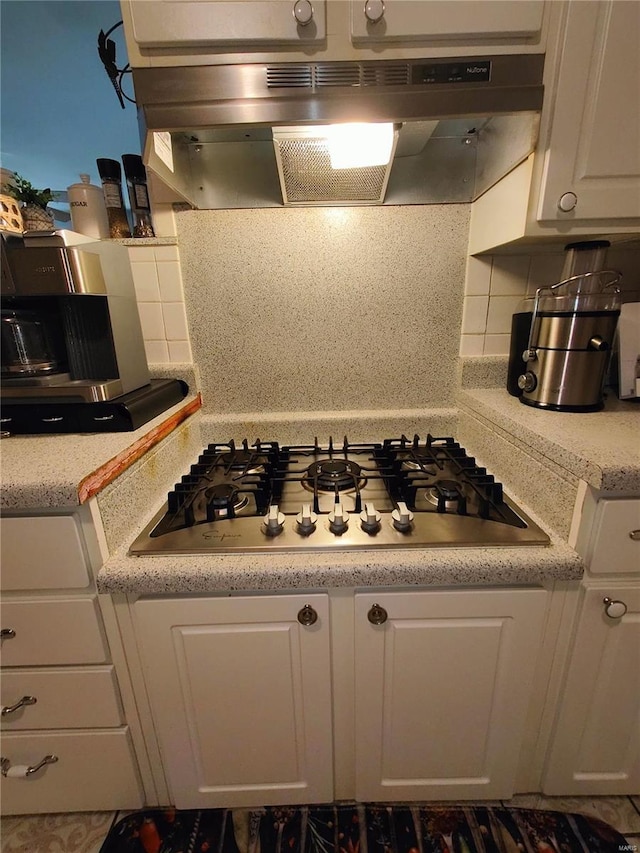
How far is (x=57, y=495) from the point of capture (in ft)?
1.84

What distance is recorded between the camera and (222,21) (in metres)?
0.61

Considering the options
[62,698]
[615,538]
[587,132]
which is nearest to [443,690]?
[615,538]

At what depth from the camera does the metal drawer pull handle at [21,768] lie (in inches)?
28.7

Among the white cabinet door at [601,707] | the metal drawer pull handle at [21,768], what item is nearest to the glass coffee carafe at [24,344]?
the metal drawer pull handle at [21,768]

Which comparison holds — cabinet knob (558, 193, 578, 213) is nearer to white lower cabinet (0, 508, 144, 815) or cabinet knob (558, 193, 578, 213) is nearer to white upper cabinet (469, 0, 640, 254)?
white upper cabinet (469, 0, 640, 254)

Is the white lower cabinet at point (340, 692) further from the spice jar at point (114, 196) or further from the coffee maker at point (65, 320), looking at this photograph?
the spice jar at point (114, 196)

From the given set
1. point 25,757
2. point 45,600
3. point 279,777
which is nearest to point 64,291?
point 45,600

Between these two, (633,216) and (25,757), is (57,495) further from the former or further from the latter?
(633,216)

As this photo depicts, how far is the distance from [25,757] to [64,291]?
39.8 inches

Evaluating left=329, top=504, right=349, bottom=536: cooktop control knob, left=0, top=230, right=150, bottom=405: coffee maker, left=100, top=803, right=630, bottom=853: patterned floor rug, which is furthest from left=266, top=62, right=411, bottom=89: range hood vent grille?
left=100, top=803, right=630, bottom=853: patterned floor rug

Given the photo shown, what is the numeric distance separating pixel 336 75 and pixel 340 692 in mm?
1200

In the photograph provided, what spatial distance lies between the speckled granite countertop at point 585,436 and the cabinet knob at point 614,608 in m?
0.24

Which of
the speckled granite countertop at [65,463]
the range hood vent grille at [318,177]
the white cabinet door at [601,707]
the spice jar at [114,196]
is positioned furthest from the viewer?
the spice jar at [114,196]

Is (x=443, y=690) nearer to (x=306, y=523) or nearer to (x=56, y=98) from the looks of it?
(x=306, y=523)
